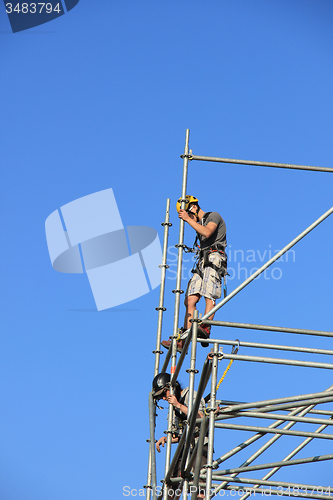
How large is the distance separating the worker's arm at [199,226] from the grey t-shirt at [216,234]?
7.1 inches

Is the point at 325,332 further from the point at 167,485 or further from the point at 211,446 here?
the point at 167,485

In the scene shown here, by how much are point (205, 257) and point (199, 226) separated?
23.3 inches

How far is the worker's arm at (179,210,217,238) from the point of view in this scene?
33.7ft

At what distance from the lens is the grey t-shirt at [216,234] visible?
35.0 feet

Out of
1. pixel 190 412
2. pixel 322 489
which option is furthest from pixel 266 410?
pixel 322 489

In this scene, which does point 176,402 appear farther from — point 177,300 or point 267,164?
point 267,164

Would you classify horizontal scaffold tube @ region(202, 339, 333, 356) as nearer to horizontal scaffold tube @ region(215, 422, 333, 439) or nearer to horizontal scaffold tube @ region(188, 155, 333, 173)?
horizontal scaffold tube @ region(215, 422, 333, 439)

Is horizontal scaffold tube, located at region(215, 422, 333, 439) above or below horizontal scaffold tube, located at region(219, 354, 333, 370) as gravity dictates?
below

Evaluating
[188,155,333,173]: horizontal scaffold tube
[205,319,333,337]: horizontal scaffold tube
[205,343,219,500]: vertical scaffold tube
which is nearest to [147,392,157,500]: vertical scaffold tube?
[205,343,219,500]: vertical scaffold tube

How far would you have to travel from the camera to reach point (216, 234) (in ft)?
35.2

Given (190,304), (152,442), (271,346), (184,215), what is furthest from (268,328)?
(152,442)

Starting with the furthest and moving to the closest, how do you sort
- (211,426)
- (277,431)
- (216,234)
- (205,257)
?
(216,234), (205,257), (277,431), (211,426)

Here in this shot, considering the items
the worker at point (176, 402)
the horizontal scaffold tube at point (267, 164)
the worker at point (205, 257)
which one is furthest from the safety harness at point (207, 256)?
the worker at point (176, 402)

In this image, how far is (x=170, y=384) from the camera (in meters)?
9.73
